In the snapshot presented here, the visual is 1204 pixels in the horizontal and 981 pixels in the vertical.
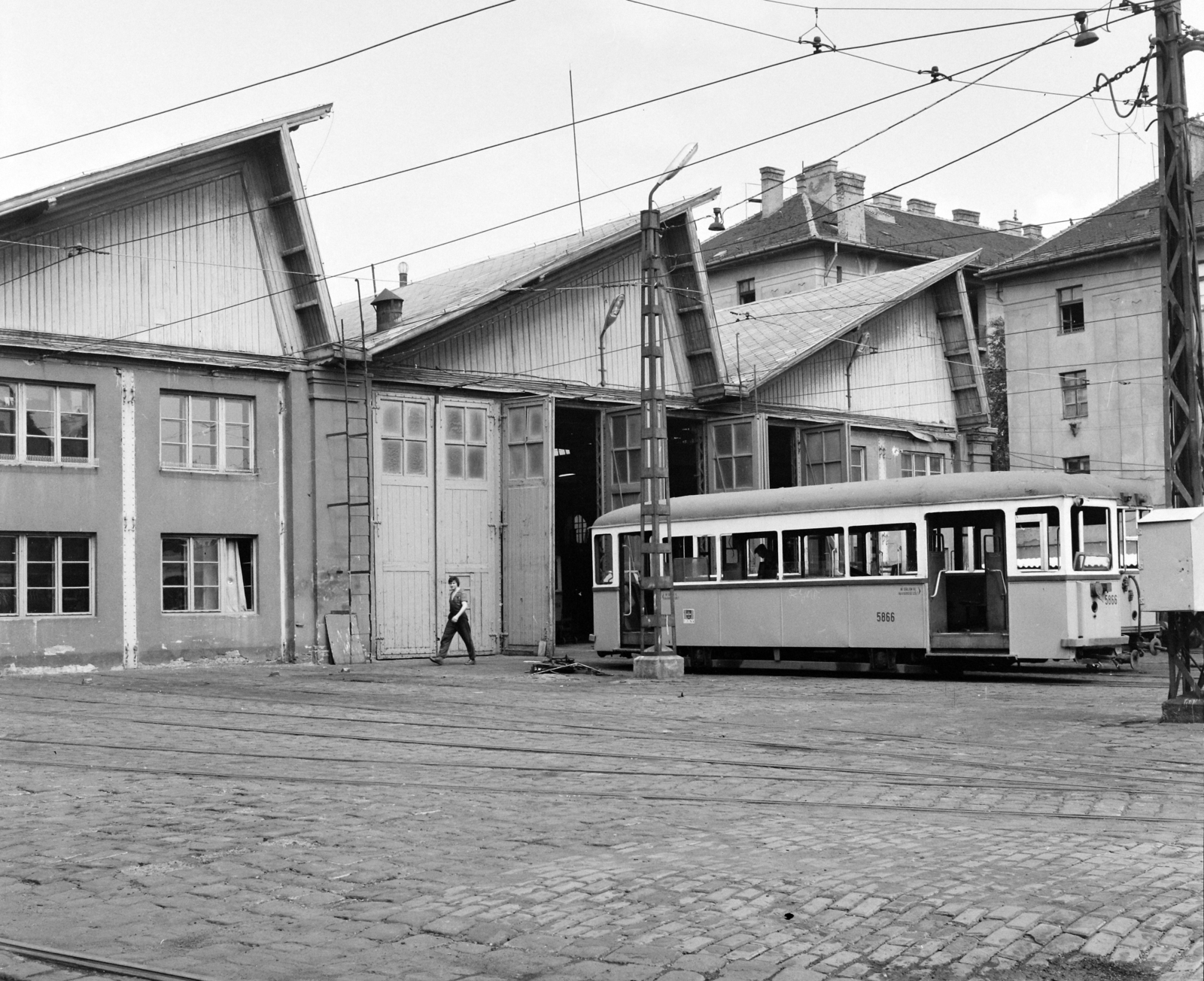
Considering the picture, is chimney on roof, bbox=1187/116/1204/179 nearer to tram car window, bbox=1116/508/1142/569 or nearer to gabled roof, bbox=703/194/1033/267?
gabled roof, bbox=703/194/1033/267

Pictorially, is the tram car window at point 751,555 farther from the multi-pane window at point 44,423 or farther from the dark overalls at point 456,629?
the multi-pane window at point 44,423

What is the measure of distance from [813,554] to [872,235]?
43046mm

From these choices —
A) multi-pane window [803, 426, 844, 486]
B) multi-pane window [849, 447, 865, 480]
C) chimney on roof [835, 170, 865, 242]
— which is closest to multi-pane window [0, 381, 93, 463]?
multi-pane window [803, 426, 844, 486]

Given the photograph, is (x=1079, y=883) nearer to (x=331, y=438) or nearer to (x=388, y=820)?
(x=388, y=820)

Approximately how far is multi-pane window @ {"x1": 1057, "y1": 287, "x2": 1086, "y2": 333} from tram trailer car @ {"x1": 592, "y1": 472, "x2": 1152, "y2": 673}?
29.4m

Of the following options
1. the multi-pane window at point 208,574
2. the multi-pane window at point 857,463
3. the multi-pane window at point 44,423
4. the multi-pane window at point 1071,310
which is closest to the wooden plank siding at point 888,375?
the multi-pane window at point 857,463

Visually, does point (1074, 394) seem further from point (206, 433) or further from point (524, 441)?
point (206, 433)

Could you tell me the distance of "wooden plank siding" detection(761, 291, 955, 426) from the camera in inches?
1484

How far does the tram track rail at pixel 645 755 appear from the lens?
35.8 feet

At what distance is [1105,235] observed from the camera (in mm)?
51938

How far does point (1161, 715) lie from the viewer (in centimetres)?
1520

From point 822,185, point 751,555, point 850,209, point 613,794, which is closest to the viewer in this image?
point 613,794

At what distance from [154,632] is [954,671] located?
13953mm

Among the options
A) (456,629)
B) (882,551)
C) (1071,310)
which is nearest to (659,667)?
(882,551)
